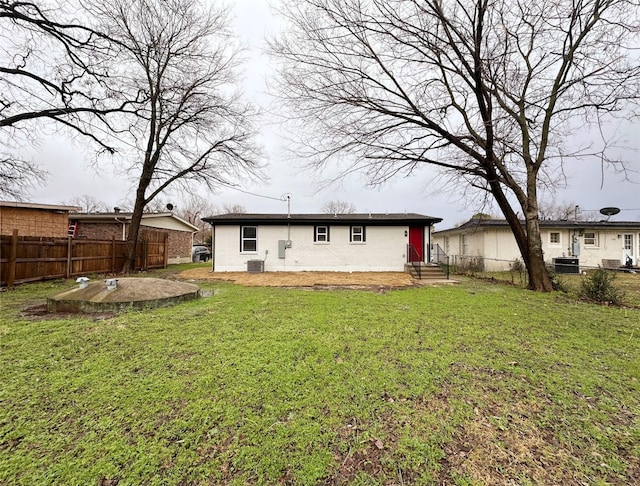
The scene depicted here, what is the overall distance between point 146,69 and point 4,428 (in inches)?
564

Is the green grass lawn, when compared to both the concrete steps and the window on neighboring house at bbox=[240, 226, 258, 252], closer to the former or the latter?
the concrete steps

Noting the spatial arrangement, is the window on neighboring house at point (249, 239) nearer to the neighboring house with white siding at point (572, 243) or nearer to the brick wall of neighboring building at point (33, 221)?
the brick wall of neighboring building at point (33, 221)

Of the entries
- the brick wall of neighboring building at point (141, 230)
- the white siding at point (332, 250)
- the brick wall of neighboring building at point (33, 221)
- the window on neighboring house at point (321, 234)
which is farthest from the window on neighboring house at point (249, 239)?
the brick wall of neighboring building at point (33, 221)

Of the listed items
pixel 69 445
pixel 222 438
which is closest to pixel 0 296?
pixel 69 445

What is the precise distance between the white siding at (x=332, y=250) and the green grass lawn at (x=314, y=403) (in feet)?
31.2

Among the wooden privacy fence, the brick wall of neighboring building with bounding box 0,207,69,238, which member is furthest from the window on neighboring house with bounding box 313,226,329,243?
→ the brick wall of neighboring building with bounding box 0,207,69,238

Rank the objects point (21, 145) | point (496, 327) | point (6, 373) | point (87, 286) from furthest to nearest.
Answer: point (21, 145) → point (87, 286) → point (496, 327) → point (6, 373)

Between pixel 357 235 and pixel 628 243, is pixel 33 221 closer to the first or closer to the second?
pixel 357 235

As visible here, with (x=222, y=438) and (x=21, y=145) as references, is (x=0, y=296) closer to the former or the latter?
(x=21, y=145)

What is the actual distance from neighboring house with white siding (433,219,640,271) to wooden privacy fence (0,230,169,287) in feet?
61.8

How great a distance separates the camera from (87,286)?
6.28 meters

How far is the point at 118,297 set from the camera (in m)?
5.89

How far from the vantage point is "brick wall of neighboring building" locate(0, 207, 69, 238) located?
12.1m

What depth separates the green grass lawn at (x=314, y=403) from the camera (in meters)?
1.87
